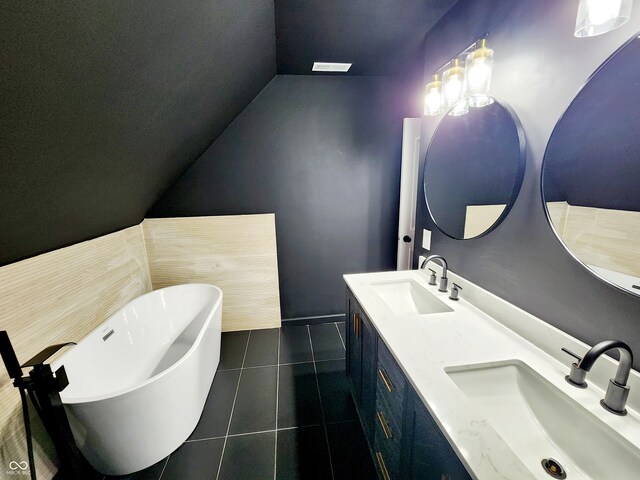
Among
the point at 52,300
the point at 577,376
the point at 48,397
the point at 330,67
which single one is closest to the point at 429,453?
the point at 577,376

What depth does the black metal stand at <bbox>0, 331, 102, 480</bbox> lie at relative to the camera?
0.94 meters

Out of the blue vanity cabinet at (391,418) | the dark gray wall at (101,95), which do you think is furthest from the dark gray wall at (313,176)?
the blue vanity cabinet at (391,418)

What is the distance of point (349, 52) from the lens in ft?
6.33

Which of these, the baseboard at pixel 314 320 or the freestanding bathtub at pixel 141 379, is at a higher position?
the freestanding bathtub at pixel 141 379

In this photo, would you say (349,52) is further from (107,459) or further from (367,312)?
(107,459)

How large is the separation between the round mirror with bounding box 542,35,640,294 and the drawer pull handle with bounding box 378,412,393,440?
3.26ft

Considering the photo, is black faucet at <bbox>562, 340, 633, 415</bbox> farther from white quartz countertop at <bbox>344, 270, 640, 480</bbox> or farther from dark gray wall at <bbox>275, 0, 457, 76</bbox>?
dark gray wall at <bbox>275, 0, 457, 76</bbox>

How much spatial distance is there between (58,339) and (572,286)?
2.51 m

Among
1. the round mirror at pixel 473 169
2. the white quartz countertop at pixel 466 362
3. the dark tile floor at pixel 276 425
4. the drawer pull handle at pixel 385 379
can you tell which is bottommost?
the dark tile floor at pixel 276 425

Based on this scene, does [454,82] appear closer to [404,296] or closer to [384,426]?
[404,296]

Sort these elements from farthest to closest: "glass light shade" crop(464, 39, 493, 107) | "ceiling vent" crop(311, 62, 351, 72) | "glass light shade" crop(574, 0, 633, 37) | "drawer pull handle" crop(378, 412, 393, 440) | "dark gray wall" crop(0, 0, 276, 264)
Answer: "ceiling vent" crop(311, 62, 351, 72) → "glass light shade" crop(464, 39, 493, 107) → "drawer pull handle" crop(378, 412, 393, 440) → "glass light shade" crop(574, 0, 633, 37) → "dark gray wall" crop(0, 0, 276, 264)

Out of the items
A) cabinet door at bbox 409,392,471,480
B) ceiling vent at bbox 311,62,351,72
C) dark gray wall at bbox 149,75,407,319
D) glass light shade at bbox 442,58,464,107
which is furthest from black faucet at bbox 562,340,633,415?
ceiling vent at bbox 311,62,351,72

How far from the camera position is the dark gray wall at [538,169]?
838mm

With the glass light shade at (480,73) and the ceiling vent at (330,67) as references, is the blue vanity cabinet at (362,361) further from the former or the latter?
the ceiling vent at (330,67)
